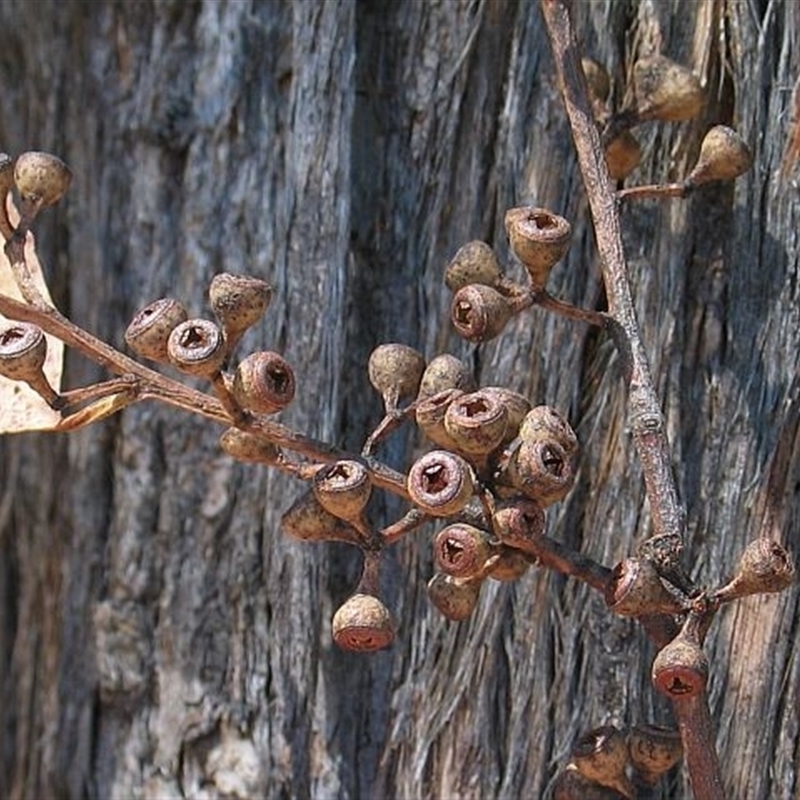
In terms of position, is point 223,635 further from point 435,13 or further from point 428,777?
point 435,13

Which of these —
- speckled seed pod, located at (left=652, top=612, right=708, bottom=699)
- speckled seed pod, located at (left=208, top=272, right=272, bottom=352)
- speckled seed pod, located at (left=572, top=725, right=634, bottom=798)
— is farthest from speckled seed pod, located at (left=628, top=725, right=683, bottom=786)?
speckled seed pod, located at (left=208, top=272, right=272, bottom=352)

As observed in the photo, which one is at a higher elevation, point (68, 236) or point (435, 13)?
point (435, 13)

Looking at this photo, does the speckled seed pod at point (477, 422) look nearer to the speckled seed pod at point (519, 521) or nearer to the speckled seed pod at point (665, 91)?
the speckled seed pod at point (519, 521)

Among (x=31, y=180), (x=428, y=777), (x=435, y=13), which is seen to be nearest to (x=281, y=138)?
(x=435, y=13)

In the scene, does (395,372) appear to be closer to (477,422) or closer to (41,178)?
(477,422)

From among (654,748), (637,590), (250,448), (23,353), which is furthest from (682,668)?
(23,353)

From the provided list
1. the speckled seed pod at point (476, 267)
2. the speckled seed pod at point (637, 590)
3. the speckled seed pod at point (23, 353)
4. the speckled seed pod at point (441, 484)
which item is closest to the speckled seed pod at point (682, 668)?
the speckled seed pod at point (637, 590)

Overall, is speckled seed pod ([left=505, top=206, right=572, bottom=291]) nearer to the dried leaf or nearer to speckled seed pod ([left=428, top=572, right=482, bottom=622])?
speckled seed pod ([left=428, top=572, right=482, bottom=622])
